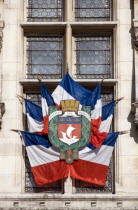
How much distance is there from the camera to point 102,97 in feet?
75.2

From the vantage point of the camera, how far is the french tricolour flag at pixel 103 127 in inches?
864

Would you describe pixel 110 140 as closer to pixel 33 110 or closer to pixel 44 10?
pixel 33 110

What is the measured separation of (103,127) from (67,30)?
10.9 ft

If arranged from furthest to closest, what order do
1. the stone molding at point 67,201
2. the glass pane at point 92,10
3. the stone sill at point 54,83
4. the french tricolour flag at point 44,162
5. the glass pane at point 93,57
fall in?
the glass pane at point 92,10
the glass pane at point 93,57
the stone sill at point 54,83
the french tricolour flag at point 44,162
the stone molding at point 67,201

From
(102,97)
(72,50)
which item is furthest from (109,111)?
(72,50)

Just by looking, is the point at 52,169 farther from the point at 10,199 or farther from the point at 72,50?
the point at 72,50

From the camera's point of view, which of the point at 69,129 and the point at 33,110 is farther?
the point at 33,110

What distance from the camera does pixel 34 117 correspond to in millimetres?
22281

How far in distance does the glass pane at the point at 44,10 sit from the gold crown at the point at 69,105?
3.01m

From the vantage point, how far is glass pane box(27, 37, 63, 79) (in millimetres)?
23141

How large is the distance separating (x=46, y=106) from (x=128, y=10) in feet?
13.4

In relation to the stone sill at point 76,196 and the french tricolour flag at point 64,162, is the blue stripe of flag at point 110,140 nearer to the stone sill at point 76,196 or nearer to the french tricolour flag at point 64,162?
the french tricolour flag at point 64,162

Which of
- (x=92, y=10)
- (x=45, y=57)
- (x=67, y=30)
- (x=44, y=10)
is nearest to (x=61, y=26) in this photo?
(x=67, y=30)

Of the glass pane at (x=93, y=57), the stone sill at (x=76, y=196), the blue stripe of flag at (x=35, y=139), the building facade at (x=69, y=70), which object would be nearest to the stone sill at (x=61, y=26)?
the building facade at (x=69, y=70)
